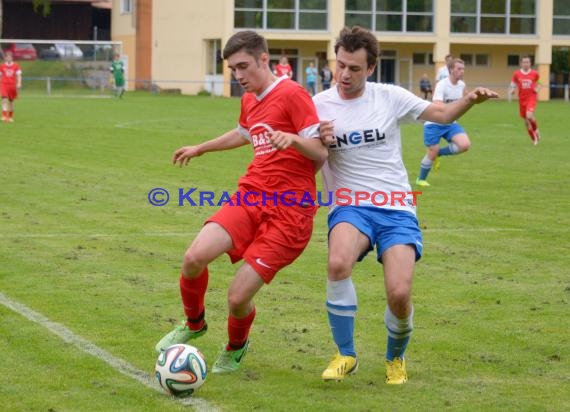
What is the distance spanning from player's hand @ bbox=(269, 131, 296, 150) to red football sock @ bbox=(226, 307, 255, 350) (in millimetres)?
1153

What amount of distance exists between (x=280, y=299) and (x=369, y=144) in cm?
265

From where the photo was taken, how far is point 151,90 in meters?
62.2

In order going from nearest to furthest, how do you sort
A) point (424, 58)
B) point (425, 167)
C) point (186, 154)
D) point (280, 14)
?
point (186, 154) < point (425, 167) < point (280, 14) < point (424, 58)

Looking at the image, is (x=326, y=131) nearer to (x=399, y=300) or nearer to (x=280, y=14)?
(x=399, y=300)

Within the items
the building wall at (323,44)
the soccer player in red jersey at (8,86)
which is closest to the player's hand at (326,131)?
the soccer player in red jersey at (8,86)

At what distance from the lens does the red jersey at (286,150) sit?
681 cm

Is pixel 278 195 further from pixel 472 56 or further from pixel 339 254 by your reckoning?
pixel 472 56

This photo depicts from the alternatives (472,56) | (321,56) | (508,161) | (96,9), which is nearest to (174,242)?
(508,161)

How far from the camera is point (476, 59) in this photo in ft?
207

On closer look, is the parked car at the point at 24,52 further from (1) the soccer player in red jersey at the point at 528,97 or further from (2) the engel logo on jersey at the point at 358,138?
(2) the engel logo on jersey at the point at 358,138

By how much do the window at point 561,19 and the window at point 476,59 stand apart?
4342mm

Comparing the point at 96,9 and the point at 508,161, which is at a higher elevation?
the point at 96,9

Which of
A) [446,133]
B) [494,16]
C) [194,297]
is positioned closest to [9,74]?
[446,133]

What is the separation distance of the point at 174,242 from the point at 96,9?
7016 cm
